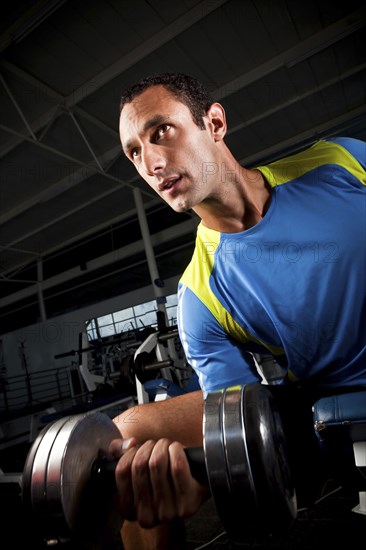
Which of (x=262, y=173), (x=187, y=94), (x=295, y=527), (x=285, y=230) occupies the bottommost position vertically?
(x=295, y=527)

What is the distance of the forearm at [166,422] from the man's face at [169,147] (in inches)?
24.1

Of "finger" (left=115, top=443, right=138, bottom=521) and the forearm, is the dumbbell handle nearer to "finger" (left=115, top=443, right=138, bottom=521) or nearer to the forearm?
"finger" (left=115, top=443, right=138, bottom=521)

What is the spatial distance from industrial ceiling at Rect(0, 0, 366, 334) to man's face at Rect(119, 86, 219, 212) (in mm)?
3319

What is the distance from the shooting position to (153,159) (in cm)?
108

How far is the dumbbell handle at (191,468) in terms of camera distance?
2.11 ft

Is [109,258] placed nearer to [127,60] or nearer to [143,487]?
[127,60]

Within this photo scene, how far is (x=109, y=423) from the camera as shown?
0.77 m

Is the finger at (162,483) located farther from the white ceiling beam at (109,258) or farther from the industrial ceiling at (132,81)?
the white ceiling beam at (109,258)

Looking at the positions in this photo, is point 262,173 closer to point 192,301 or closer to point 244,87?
point 192,301

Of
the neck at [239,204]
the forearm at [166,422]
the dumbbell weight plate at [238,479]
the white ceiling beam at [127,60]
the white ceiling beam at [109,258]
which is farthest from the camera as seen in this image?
the white ceiling beam at [109,258]

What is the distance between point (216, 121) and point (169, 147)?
26 centimetres

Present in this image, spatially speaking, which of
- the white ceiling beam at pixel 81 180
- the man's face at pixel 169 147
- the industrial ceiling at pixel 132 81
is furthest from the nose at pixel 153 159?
the white ceiling beam at pixel 81 180

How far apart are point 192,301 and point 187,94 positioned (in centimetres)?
69

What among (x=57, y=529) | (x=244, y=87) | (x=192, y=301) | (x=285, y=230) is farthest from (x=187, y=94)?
(x=244, y=87)
